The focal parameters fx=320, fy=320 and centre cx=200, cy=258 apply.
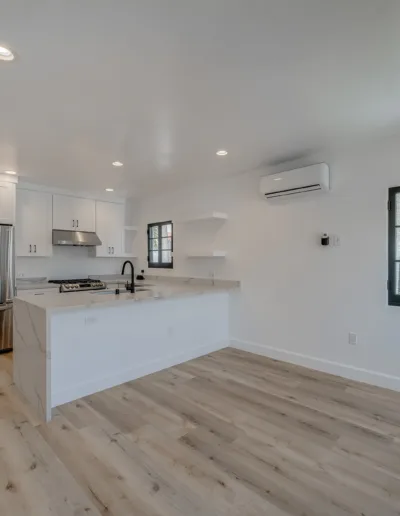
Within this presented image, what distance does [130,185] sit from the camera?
5020 mm

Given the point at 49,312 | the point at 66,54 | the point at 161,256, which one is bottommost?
the point at 49,312

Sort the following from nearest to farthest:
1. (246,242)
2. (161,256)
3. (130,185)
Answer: (246,242) < (130,185) < (161,256)

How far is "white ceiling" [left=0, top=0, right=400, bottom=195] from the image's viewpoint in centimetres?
151

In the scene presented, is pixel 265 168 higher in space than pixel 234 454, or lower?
higher

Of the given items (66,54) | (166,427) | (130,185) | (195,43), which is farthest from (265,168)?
(166,427)

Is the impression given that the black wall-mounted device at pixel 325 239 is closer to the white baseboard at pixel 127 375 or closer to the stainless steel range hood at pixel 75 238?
the white baseboard at pixel 127 375

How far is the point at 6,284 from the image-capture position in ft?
14.0

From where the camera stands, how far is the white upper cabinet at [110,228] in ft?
18.5

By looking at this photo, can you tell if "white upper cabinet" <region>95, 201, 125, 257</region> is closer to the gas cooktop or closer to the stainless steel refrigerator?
the gas cooktop

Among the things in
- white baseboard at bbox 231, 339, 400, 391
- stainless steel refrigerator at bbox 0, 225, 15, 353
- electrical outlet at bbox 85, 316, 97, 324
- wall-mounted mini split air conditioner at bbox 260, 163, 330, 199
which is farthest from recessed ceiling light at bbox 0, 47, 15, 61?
white baseboard at bbox 231, 339, 400, 391

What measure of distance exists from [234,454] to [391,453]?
104 cm

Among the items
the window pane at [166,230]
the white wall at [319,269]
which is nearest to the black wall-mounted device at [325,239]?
the white wall at [319,269]

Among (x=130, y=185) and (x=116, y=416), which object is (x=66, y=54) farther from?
(x=130, y=185)

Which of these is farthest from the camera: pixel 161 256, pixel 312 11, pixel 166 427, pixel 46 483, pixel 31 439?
pixel 161 256
